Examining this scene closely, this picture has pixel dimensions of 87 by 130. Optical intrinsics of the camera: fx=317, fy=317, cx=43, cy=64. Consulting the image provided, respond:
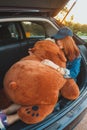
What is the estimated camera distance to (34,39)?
3076 mm

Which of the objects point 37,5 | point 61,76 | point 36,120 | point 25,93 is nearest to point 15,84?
point 25,93

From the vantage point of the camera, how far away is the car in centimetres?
208

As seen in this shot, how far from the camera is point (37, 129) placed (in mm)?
1839

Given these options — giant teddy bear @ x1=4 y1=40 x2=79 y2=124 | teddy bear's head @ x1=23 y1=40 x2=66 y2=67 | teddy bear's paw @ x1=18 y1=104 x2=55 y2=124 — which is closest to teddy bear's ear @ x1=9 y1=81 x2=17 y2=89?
giant teddy bear @ x1=4 y1=40 x2=79 y2=124

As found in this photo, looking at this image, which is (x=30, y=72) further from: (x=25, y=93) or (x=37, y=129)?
(x=37, y=129)

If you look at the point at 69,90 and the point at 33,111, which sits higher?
the point at 33,111

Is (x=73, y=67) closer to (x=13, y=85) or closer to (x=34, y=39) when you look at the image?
(x=34, y=39)

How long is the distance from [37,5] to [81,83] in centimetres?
76

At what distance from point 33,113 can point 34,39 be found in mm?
1314

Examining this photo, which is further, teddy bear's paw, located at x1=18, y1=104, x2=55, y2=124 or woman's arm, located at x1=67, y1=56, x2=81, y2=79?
woman's arm, located at x1=67, y1=56, x2=81, y2=79

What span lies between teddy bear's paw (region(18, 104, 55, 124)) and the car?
3 cm

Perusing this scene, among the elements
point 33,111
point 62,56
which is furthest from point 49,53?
point 33,111

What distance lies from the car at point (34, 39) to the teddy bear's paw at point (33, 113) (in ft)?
0.09

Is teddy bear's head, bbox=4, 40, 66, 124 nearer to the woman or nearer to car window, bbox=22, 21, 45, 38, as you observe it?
the woman
